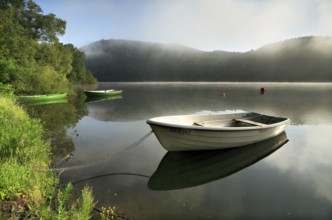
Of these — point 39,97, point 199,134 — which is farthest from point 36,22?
point 199,134

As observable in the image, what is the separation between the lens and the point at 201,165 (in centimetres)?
1155

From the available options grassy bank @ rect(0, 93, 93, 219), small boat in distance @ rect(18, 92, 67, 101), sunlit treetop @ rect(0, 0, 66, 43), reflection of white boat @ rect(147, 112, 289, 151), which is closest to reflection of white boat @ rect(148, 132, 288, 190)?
reflection of white boat @ rect(147, 112, 289, 151)

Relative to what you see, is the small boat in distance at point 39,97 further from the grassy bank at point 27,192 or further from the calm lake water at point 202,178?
the grassy bank at point 27,192

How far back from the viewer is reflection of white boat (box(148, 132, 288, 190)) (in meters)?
9.94

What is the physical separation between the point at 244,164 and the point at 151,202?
6.01 meters

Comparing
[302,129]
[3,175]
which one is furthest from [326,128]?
[3,175]

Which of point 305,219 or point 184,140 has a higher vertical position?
point 184,140

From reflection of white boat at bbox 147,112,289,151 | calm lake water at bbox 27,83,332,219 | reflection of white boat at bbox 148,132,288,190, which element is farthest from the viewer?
reflection of white boat at bbox 147,112,289,151

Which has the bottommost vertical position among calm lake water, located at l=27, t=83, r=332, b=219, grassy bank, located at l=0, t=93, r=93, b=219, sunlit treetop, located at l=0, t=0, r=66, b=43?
calm lake water, located at l=27, t=83, r=332, b=219

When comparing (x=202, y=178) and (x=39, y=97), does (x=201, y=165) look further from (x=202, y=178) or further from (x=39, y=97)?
(x=39, y=97)

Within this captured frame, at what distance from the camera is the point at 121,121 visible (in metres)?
22.8

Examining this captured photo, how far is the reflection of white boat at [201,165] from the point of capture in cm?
994

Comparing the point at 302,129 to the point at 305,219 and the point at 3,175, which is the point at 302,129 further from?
the point at 3,175

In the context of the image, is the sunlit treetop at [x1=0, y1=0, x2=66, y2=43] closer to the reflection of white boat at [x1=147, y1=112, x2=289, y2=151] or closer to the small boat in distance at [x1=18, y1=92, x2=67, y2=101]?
the small boat in distance at [x1=18, y1=92, x2=67, y2=101]
